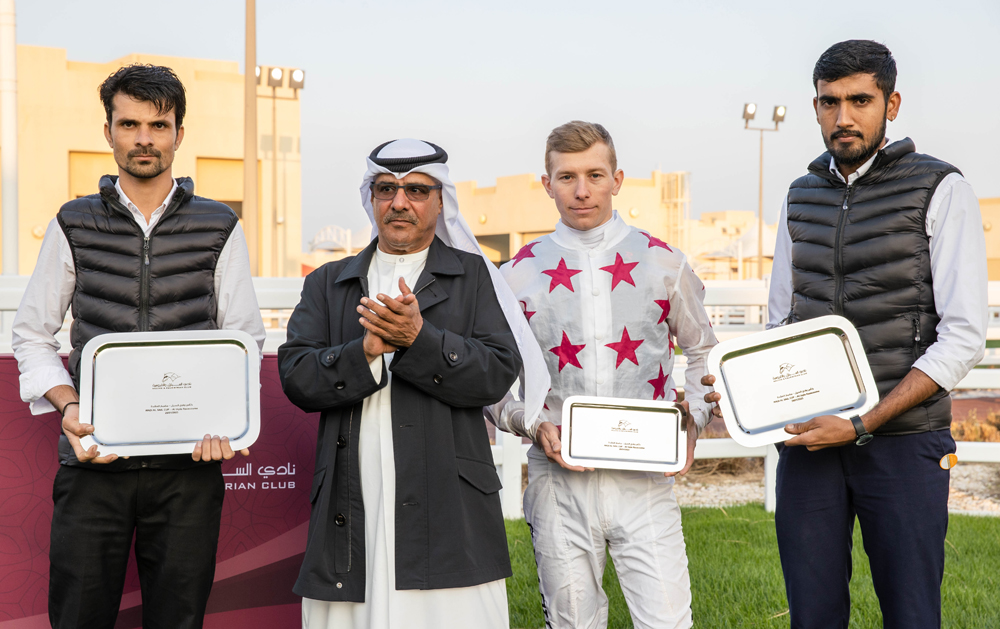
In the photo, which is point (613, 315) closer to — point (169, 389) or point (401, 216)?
point (401, 216)

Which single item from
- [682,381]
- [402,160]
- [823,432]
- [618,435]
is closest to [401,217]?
[402,160]

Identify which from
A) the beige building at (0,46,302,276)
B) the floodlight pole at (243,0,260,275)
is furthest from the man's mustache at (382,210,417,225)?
the beige building at (0,46,302,276)

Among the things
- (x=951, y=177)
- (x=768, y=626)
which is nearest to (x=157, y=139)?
(x=951, y=177)

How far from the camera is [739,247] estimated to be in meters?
39.2

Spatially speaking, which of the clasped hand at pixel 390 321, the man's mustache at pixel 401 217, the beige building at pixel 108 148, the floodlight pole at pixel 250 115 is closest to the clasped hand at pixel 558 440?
the clasped hand at pixel 390 321

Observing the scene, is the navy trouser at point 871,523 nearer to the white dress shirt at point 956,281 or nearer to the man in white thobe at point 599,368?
the white dress shirt at point 956,281

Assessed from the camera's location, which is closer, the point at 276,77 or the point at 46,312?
the point at 46,312

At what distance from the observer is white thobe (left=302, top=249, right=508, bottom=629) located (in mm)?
2766

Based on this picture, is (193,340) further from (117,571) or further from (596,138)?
(596,138)

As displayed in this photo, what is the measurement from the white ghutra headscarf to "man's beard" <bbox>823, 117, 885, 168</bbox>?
125 centimetres

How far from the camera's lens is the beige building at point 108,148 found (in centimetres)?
2222

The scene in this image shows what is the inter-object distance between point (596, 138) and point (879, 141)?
1.00 m

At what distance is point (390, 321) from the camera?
2625 millimetres

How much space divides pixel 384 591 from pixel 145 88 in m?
1.92
